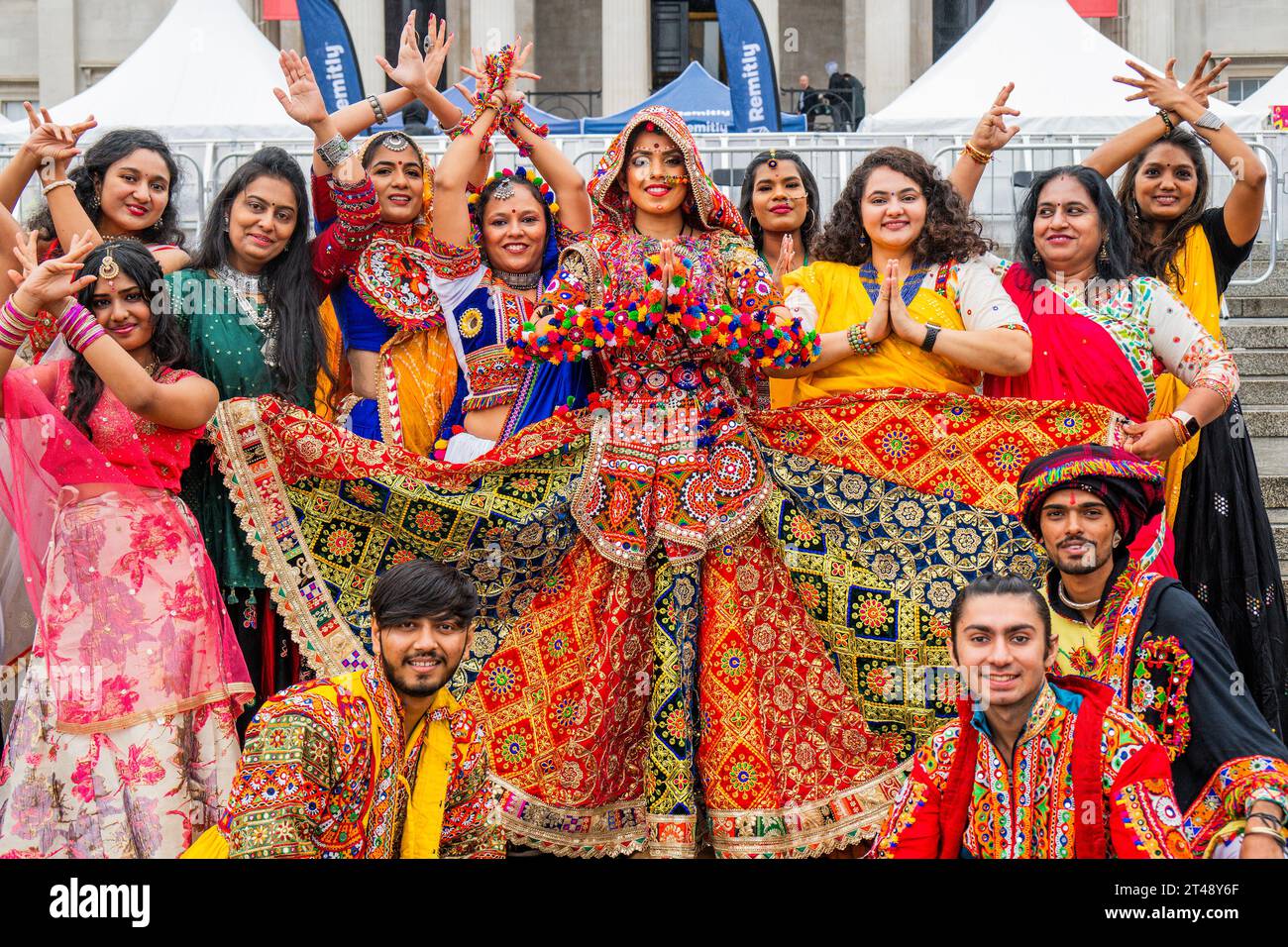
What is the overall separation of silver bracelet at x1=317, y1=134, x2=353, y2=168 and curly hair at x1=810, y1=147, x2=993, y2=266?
176 cm

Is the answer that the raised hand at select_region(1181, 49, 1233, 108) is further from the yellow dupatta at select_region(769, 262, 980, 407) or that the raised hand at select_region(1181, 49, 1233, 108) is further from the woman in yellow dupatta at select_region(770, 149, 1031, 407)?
the yellow dupatta at select_region(769, 262, 980, 407)

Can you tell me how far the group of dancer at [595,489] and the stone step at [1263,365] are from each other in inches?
89.2

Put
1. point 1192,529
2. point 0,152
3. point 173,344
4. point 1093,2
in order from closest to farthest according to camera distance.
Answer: point 173,344 < point 1192,529 < point 0,152 < point 1093,2

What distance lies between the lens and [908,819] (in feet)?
14.4

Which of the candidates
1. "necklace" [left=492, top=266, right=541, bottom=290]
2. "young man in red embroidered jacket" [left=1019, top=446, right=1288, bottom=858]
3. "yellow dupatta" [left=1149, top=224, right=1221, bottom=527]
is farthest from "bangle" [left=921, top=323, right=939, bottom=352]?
"necklace" [left=492, top=266, right=541, bottom=290]

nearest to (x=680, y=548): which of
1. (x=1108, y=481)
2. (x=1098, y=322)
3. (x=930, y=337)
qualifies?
(x=930, y=337)

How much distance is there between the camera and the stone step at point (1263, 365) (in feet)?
29.1

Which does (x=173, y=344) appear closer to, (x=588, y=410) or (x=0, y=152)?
(x=588, y=410)

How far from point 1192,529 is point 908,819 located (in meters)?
2.67

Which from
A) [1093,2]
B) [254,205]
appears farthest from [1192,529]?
[1093,2]

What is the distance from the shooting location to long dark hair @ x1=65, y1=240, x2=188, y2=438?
17.8 ft

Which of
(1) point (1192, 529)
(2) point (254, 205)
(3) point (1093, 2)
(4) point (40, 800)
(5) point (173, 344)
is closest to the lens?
(4) point (40, 800)

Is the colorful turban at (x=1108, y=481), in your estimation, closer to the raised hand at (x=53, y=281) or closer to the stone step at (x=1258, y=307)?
the raised hand at (x=53, y=281)

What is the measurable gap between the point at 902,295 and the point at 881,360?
25cm
